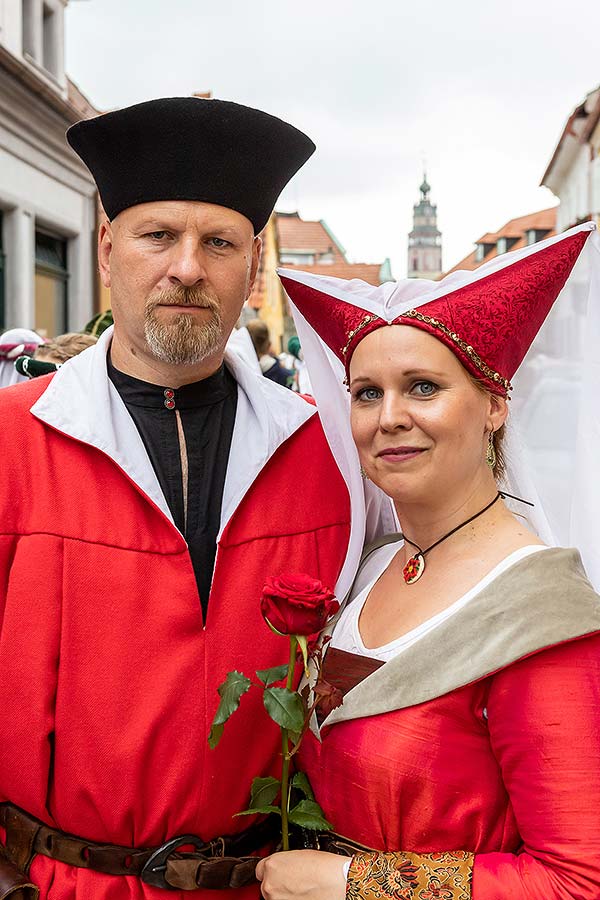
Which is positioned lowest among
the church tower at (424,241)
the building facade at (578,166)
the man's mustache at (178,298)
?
the man's mustache at (178,298)

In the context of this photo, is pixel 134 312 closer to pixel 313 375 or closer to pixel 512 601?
pixel 313 375

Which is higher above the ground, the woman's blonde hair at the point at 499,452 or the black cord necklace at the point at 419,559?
the woman's blonde hair at the point at 499,452

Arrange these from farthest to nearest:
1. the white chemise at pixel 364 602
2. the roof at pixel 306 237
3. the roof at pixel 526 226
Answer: the roof at pixel 306 237 < the roof at pixel 526 226 < the white chemise at pixel 364 602

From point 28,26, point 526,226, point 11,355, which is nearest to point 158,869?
point 11,355

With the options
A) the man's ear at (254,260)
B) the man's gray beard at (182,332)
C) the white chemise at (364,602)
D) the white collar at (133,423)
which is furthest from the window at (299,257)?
the white chemise at (364,602)

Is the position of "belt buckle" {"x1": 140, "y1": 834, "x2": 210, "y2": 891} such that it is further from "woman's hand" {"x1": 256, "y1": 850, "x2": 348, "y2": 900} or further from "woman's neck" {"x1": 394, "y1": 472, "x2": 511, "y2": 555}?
"woman's neck" {"x1": 394, "y1": 472, "x2": 511, "y2": 555}

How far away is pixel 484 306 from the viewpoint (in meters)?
1.78

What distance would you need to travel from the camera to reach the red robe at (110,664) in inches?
75.4

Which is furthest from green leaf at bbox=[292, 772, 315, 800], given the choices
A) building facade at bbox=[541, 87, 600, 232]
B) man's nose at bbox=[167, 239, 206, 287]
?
building facade at bbox=[541, 87, 600, 232]

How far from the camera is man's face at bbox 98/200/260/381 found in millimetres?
2088

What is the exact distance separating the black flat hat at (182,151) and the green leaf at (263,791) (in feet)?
4.05

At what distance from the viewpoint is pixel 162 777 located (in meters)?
1.93

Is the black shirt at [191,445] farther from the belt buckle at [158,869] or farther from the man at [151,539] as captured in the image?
the belt buckle at [158,869]

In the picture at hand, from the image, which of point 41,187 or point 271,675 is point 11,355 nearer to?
point 271,675
